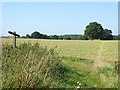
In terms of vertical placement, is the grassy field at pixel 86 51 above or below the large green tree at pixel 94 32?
below

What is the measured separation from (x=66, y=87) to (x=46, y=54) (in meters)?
3.35

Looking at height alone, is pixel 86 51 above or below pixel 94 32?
below

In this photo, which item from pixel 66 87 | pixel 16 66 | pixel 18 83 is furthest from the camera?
pixel 66 87

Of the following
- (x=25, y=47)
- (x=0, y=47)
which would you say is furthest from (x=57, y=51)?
(x=0, y=47)

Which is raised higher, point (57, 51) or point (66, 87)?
point (57, 51)

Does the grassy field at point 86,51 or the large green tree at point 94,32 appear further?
the large green tree at point 94,32

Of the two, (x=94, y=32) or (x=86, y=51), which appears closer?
(x=86, y=51)

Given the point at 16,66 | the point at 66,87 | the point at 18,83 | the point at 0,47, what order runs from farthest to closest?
the point at 0,47
the point at 66,87
the point at 16,66
the point at 18,83

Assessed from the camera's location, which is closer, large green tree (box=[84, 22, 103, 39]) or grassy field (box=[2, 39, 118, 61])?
grassy field (box=[2, 39, 118, 61])

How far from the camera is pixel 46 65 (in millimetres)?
10820

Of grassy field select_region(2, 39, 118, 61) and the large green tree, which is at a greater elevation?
the large green tree

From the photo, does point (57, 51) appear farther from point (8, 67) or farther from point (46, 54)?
point (8, 67)

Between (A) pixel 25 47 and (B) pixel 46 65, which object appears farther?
(A) pixel 25 47

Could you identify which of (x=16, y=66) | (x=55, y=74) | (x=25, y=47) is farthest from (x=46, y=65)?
(x=25, y=47)
